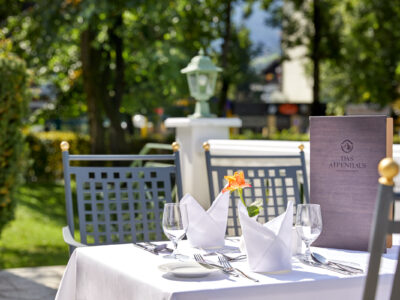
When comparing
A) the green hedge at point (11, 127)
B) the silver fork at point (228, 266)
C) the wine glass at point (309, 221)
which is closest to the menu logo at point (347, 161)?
the wine glass at point (309, 221)

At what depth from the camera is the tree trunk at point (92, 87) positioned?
1290 cm

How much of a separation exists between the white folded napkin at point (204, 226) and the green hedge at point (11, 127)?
14.3 feet

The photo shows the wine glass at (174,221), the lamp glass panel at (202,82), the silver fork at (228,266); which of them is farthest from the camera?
the lamp glass panel at (202,82)

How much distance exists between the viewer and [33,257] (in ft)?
23.5

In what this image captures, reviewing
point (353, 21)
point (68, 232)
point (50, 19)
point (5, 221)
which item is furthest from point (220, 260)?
point (353, 21)

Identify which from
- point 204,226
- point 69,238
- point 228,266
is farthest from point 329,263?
point 69,238

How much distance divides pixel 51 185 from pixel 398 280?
46.3ft

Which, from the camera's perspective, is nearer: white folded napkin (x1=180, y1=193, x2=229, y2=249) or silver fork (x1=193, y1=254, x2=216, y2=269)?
silver fork (x1=193, y1=254, x2=216, y2=269)

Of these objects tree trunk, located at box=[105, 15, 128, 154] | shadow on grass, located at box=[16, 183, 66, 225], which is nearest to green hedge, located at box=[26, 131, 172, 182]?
shadow on grass, located at box=[16, 183, 66, 225]

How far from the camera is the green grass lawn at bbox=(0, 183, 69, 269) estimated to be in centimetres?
702

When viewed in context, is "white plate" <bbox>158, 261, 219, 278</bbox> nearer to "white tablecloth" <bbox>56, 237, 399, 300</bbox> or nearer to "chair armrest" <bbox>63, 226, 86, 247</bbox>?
"white tablecloth" <bbox>56, 237, 399, 300</bbox>

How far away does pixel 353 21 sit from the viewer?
19812 millimetres

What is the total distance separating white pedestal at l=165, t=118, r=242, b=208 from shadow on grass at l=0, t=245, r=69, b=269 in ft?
5.30

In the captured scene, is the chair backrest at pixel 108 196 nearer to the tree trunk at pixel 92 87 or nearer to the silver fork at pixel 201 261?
the silver fork at pixel 201 261
